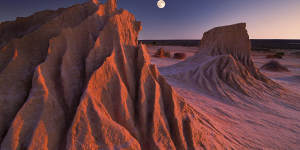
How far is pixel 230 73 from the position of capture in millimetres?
7211

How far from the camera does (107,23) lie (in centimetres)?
242

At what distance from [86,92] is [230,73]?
23.2 feet

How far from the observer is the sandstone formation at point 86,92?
5.09 ft

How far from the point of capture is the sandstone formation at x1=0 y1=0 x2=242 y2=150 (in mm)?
1553

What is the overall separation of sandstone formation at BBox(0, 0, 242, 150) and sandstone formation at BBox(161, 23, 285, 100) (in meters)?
4.55

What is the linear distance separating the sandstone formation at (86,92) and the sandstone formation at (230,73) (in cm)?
455

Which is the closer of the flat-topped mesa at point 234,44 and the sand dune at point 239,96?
the sand dune at point 239,96

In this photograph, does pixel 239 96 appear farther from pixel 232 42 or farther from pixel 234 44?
pixel 232 42

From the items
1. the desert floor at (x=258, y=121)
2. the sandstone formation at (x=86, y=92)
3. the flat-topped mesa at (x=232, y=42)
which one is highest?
the flat-topped mesa at (x=232, y=42)

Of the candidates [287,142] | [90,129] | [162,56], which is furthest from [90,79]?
[162,56]

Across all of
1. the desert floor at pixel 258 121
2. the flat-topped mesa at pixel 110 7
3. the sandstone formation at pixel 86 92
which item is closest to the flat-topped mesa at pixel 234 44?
the desert floor at pixel 258 121

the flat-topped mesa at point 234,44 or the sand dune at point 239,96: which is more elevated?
the flat-topped mesa at point 234,44

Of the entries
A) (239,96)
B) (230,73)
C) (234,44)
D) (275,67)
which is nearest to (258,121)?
(239,96)

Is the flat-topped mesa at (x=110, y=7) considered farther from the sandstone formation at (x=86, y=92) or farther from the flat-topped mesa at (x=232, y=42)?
the flat-topped mesa at (x=232, y=42)
